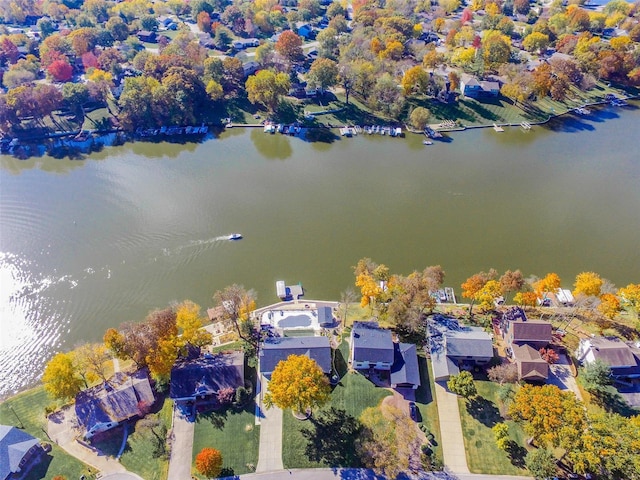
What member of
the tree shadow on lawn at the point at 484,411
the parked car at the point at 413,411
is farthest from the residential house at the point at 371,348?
the tree shadow on lawn at the point at 484,411

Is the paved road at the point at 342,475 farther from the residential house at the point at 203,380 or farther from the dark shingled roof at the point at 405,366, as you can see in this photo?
the residential house at the point at 203,380

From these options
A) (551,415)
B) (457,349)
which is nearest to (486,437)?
(551,415)

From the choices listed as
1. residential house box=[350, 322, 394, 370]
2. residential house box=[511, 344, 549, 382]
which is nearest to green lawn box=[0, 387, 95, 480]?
residential house box=[350, 322, 394, 370]

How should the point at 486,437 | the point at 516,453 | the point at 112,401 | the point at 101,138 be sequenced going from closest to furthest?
the point at 516,453
the point at 486,437
the point at 112,401
the point at 101,138

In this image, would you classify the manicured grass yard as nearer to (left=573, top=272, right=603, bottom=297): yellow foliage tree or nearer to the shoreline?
(left=573, top=272, right=603, bottom=297): yellow foliage tree

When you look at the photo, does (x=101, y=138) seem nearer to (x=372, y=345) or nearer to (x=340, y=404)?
(x=372, y=345)

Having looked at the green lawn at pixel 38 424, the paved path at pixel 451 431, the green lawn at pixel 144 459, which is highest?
the paved path at pixel 451 431

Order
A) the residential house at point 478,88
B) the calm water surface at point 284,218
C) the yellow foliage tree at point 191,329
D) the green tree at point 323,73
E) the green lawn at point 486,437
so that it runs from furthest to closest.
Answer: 1. the residential house at point 478,88
2. the green tree at point 323,73
3. the calm water surface at point 284,218
4. the yellow foliage tree at point 191,329
5. the green lawn at point 486,437
